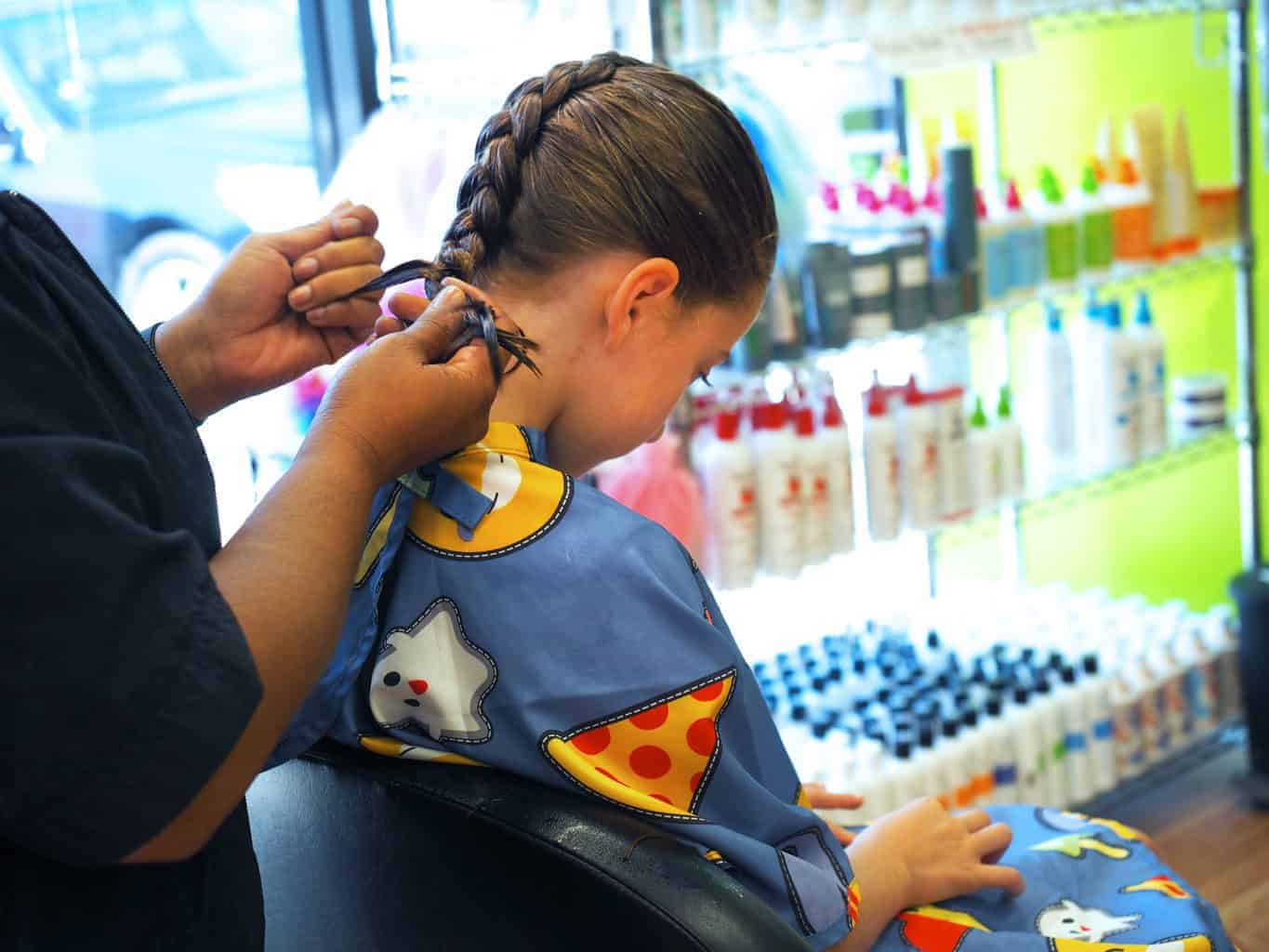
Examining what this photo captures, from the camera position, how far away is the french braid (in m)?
1.18

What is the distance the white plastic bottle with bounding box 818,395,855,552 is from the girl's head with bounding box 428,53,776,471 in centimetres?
109

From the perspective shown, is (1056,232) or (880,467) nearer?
(880,467)

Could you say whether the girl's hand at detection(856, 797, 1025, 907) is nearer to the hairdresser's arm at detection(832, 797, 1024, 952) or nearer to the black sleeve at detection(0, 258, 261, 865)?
the hairdresser's arm at detection(832, 797, 1024, 952)

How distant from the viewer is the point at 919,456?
245cm

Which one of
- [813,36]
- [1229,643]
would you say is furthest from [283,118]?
[1229,643]

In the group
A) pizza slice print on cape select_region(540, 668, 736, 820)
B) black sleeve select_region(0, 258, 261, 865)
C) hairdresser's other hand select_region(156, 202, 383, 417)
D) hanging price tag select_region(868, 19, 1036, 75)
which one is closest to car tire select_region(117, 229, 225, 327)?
hanging price tag select_region(868, 19, 1036, 75)

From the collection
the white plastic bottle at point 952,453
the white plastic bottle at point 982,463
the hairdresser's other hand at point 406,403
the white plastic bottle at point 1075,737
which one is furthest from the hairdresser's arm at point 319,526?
the white plastic bottle at point 1075,737

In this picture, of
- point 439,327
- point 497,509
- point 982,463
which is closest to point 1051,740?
point 982,463

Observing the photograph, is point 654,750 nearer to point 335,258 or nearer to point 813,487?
point 335,258

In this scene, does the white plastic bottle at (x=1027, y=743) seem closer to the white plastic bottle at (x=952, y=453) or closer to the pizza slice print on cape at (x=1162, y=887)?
the white plastic bottle at (x=952, y=453)

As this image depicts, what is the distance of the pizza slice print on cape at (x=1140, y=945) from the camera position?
1172mm

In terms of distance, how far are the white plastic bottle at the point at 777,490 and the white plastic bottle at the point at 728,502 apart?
0.09 feet

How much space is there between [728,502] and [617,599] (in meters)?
1.20

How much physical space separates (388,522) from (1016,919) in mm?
684
